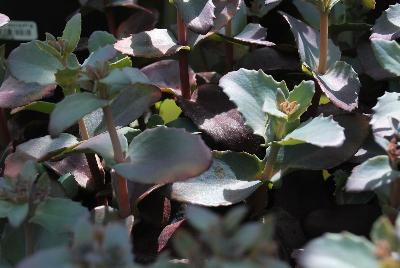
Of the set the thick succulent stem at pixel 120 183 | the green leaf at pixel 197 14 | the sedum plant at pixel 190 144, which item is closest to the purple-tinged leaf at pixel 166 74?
the sedum plant at pixel 190 144

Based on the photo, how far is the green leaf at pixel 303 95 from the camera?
660 mm

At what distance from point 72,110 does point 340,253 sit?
0.27m

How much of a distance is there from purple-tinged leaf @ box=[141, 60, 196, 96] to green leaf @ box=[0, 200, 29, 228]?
1.03 ft

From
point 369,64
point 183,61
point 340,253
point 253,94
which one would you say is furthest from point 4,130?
point 340,253

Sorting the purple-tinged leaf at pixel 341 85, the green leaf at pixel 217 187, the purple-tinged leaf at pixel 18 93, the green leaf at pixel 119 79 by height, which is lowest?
the green leaf at pixel 217 187

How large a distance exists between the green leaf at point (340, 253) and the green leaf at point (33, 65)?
1.23 feet

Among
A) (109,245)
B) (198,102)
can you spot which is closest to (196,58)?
(198,102)

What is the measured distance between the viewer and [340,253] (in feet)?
1.25

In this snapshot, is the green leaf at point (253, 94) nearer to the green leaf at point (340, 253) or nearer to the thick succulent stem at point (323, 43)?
the thick succulent stem at point (323, 43)

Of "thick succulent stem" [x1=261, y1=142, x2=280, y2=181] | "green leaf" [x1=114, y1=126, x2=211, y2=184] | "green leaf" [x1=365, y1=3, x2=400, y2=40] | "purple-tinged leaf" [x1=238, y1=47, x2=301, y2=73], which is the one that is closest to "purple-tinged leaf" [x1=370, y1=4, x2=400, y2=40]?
"green leaf" [x1=365, y1=3, x2=400, y2=40]

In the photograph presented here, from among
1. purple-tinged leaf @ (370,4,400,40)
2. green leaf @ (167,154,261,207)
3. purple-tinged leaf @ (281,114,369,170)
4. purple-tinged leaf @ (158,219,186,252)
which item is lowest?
purple-tinged leaf @ (158,219,186,252)

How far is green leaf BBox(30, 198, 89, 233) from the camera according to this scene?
545 millimetres

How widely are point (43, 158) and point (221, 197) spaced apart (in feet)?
0.59

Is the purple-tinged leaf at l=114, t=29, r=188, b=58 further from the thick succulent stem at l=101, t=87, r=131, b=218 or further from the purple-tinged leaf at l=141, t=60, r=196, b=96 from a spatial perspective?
the thick succulent stem at l=101, t=87, r=131, b=218
